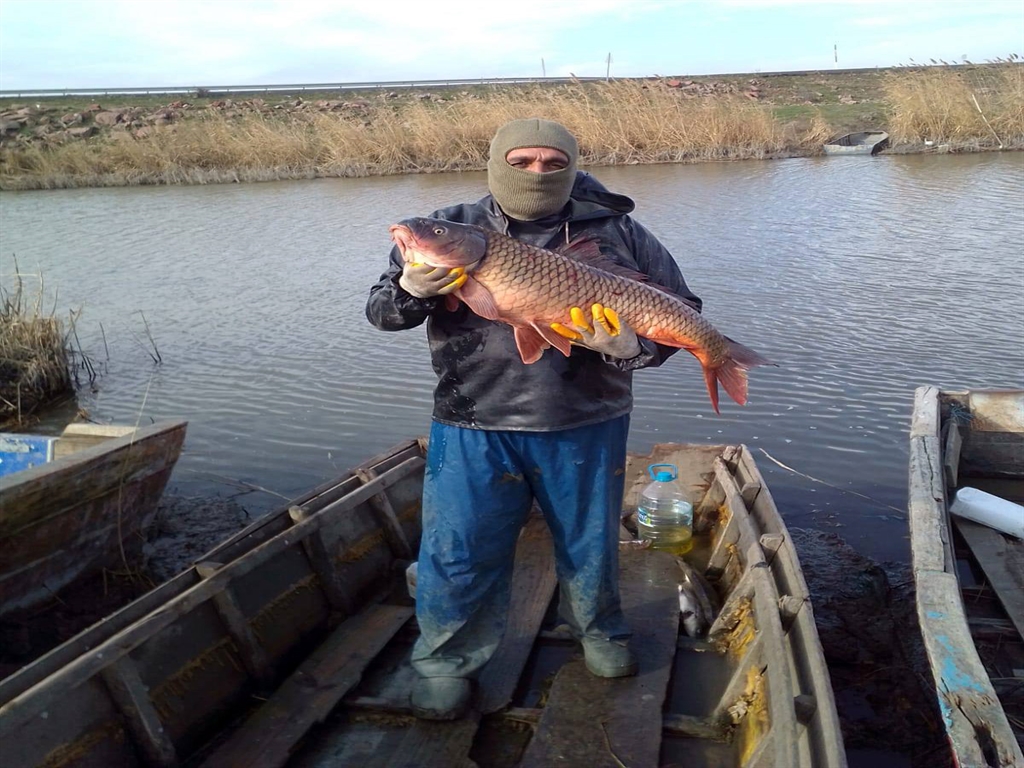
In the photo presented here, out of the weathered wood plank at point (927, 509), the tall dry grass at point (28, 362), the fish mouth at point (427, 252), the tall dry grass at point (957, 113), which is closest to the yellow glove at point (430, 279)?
the fish mouth at point (427, 252)

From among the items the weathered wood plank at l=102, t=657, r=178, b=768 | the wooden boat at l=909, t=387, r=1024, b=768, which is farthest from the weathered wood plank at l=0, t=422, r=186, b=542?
the wooden boat at l=909, t=387, r=1024, b=768

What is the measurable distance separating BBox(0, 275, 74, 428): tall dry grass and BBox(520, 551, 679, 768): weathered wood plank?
23.0ft

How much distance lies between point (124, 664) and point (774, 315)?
27.7 feet

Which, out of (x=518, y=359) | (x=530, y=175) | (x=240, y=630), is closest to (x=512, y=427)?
(x=518, y=359)

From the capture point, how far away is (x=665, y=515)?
5.06 meters

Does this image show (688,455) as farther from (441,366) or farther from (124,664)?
(124,664)

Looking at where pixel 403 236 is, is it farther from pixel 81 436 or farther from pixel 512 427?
pixel 81 436

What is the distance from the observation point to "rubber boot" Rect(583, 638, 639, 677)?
3.60m

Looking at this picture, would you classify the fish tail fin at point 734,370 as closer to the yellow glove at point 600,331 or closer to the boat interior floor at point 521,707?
the yellow glove at point 600,331

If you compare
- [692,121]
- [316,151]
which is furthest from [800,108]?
[316,151]

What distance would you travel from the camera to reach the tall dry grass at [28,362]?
28.6 feet

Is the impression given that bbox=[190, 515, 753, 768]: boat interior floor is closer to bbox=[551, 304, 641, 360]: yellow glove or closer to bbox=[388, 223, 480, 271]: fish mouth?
bbox=[551, 304, 641, 360]: yellow glove

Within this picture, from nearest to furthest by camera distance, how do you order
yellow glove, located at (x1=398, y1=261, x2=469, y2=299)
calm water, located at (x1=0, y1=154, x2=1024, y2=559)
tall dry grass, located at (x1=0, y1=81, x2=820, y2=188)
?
1. yellow glove, located at (x1=398, y1=261, x2=469, y2=299)
2. calm water, located at (x1=0, y1=154, x2=1024, y2=559)
3. tall dry grass, located at (x1=0, y1=81, x2=820, y2=188)

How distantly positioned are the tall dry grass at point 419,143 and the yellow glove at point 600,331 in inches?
775
